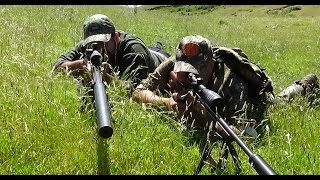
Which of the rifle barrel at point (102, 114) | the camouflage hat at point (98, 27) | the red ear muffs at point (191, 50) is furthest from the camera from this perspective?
the camouflage hat at point (98, 27)

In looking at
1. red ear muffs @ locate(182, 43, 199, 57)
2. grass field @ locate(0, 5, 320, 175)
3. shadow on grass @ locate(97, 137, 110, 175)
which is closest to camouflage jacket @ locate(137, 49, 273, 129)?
grass field @ locate(0, 5, 320, 175)

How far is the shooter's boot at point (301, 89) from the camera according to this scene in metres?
8.29

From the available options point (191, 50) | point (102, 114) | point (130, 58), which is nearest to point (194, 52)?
point (191, 50)

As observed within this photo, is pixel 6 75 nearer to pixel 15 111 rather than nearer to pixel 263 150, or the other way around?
pixel 15 111

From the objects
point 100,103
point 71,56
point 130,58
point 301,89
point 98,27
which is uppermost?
point 100,103

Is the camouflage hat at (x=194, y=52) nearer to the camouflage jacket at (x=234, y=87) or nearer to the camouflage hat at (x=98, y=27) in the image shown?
the camouflage jacket at (x=234, y=87)

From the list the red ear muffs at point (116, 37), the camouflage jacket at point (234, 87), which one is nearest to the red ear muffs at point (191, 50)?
the camouflage jacket at point (234, 87)

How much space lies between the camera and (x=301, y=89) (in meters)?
8.70

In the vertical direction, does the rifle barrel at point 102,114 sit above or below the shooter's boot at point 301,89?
above

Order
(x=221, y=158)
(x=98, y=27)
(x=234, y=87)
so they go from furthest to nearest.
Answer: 1. (x=98, y=27)
2. (x=234, y=87)
3. (x=221, y=158)

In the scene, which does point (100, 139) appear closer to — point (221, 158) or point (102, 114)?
point (102, 114)

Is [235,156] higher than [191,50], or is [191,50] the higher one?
[191,50]

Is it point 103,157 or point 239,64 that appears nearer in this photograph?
point 103,157
